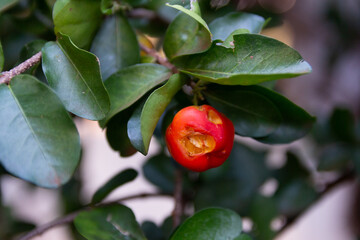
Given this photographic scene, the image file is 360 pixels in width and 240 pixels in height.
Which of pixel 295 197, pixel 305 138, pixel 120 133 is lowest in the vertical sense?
pixel 305 138

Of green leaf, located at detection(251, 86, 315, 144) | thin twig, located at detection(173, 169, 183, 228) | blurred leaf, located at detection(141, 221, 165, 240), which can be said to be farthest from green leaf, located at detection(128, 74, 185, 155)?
blurred leaf, located at detection(141, 221, 165, 240)

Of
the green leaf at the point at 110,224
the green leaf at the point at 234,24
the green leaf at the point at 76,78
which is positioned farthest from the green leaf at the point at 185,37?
the green leaf at the point at 110,224

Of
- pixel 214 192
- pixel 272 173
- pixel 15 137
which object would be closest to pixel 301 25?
pixel 272 173

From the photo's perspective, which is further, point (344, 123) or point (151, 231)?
point (344, 123)

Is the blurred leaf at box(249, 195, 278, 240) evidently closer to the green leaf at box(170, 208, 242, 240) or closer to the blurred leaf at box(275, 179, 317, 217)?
the blurred leaf at box(275, 179, 317, 217)

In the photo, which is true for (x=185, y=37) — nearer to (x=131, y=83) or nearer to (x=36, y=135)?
(x=131, y=83)

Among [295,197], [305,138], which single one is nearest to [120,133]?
[295,197]

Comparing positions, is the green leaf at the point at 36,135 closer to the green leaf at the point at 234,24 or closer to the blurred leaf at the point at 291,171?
the green leaf at the point at 234,24
